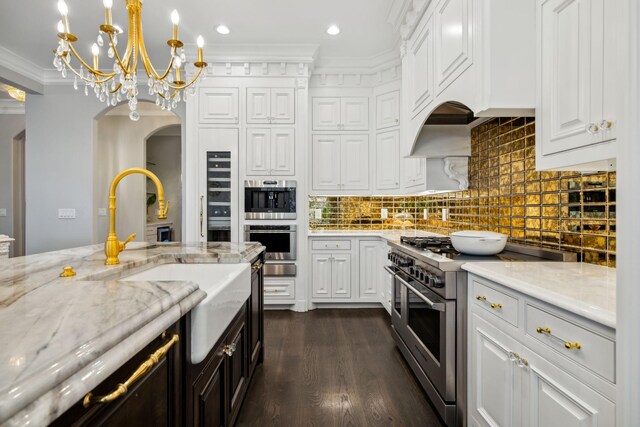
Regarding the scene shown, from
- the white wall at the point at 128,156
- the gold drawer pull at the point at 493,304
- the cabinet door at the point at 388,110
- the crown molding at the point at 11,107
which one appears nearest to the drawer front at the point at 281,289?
the cabinet door at the point at 388,110

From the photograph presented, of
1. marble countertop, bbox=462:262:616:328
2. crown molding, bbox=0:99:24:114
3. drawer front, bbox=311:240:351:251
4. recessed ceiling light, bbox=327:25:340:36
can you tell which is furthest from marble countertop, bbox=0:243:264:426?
crown molding, bbox=0:99:24:114

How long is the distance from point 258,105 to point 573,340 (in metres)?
3.60

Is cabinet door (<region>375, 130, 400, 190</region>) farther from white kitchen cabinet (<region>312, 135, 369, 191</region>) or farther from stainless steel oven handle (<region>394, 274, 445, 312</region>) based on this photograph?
stainless steel oven handle (<region>394, 274, 445, 312</region>)

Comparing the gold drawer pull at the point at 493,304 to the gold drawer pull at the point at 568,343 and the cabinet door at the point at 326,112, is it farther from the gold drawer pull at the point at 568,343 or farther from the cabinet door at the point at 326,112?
the cabinet door at the point at 326,112

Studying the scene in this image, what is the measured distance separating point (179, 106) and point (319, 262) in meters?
2.84

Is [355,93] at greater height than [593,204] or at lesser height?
greater

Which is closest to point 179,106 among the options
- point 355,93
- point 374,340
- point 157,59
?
point 157,59

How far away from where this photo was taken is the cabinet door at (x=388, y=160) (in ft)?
12.9

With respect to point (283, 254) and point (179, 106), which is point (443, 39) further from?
point (179, 106)

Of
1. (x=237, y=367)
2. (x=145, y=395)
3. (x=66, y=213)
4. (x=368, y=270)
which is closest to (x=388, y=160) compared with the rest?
(x=368, y=270)

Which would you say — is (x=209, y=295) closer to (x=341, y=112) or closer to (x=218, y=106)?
(x=218, y=106)

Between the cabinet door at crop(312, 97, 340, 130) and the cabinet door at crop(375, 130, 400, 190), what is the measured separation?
0.59 meters

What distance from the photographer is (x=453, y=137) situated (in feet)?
8.93

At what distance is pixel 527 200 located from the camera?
1989 mm
